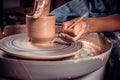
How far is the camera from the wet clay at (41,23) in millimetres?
1024

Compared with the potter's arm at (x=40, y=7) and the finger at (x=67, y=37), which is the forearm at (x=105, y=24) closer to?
the finger at (x=67, y=37)

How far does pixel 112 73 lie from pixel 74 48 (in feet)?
1.26

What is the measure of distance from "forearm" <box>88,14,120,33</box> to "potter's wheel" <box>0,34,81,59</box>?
1.15ft

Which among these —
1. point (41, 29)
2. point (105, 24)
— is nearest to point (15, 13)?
point (105, 24)

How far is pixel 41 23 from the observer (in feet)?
3.43

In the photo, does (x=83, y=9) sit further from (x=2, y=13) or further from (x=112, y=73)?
(x=2, y=13)

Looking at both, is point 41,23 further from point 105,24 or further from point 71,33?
point 105,24

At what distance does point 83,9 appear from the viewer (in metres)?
1.84

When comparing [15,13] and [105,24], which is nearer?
[105,24]

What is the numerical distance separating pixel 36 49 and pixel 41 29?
0.10m

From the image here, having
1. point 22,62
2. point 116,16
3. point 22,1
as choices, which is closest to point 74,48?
point 22,62

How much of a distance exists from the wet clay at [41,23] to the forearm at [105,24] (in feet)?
1.41

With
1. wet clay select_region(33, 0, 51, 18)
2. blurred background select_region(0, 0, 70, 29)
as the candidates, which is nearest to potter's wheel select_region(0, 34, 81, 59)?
wet clay select_region(33, 0, 51, 18)

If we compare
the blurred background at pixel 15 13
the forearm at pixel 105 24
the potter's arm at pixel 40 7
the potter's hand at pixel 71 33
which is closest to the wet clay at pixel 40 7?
the potter's arm at pixel 40 7
